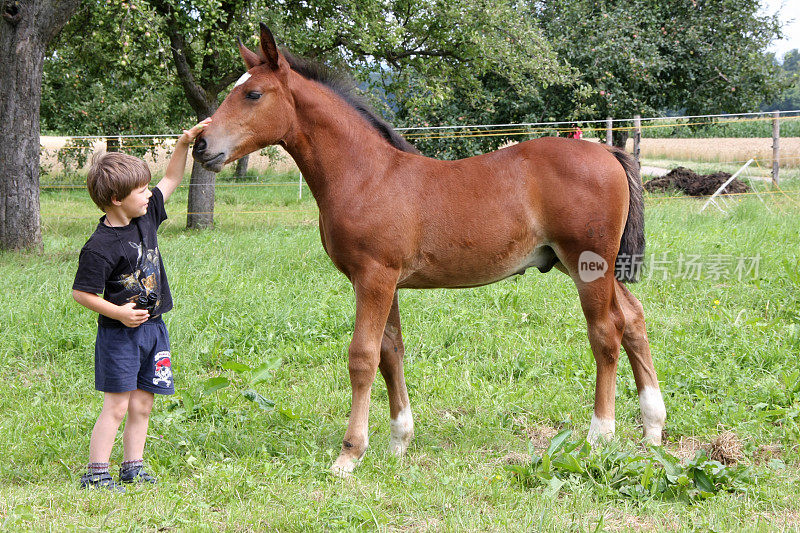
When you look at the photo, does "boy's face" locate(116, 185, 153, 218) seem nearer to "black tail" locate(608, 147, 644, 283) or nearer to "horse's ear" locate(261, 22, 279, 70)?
"horse's ear" locate(261, 22, 279, 70)

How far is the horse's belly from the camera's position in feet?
11.5

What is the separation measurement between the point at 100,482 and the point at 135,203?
139cm

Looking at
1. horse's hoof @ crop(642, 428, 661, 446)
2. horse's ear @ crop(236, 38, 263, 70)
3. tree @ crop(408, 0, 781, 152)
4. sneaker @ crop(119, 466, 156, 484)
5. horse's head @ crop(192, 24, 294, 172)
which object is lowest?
sneaker @ crop(119, 466, 156, 484)

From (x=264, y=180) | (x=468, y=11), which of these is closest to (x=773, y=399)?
(x=468, y=11)

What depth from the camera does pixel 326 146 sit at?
3.47 meters

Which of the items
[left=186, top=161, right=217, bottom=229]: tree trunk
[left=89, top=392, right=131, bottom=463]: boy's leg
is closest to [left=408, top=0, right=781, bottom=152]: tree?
[left=186, top=161, right=217, bottom=229]: tree trunk

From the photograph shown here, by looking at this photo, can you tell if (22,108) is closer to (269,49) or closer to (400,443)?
(269,49)

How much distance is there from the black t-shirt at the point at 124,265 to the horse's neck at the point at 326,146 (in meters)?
0.83

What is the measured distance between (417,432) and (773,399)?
229 centimetres

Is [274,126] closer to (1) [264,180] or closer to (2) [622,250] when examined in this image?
(2) [622,250]

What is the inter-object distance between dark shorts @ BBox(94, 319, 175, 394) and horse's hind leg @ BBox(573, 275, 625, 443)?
2.26m

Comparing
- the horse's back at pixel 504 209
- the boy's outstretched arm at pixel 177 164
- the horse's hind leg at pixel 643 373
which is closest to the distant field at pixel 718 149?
the horse's hind leg at pixel 643 373

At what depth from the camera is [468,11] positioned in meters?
11.0

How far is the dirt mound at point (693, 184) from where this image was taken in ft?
41.6
